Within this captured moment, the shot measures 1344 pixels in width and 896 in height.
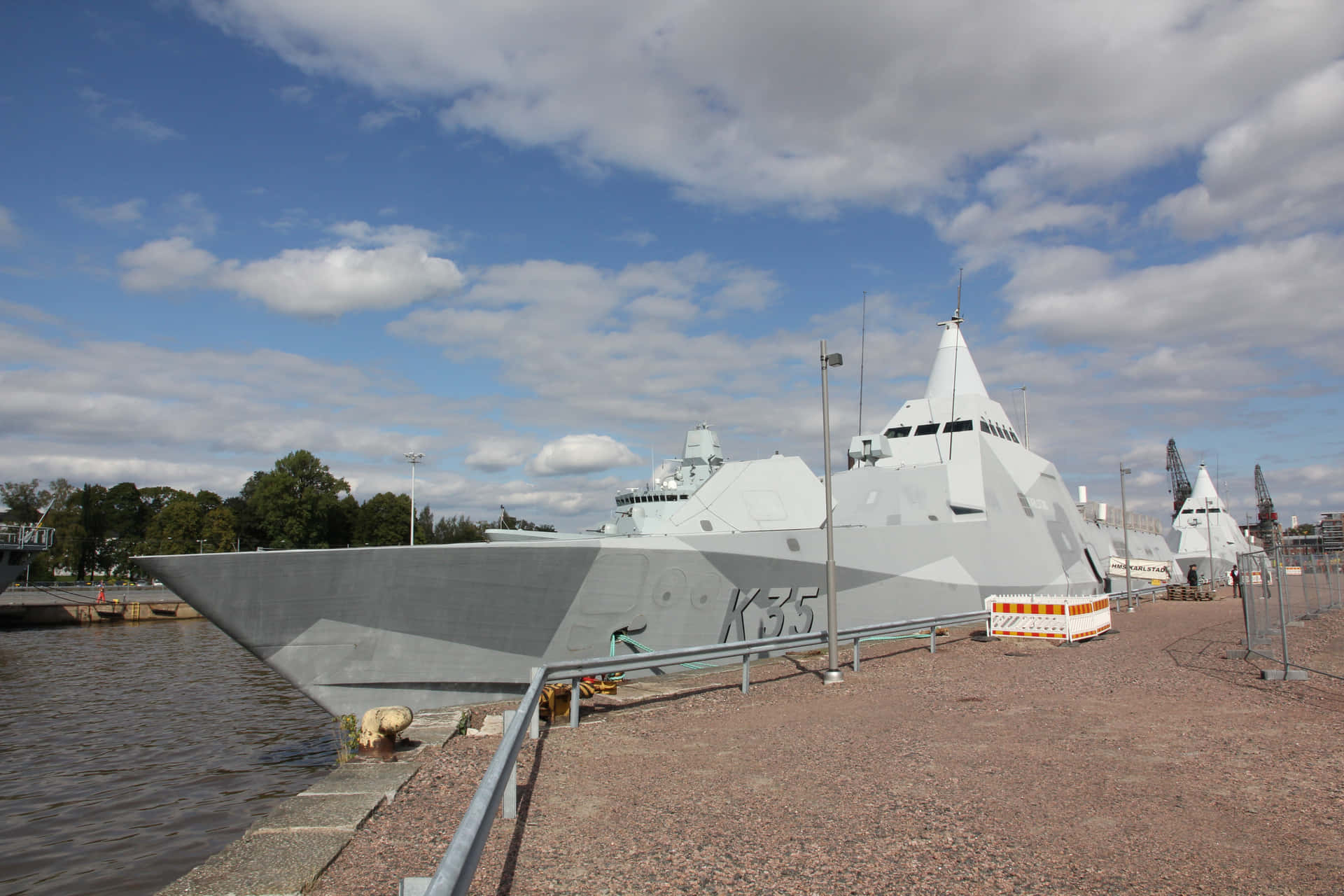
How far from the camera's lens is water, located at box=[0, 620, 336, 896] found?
21.5ft

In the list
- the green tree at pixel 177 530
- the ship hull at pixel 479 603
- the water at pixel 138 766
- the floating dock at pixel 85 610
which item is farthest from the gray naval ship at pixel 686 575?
the green tree at pixel 177 530

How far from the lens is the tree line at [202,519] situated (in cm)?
5394

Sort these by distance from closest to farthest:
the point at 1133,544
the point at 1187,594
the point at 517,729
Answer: the point at 517,729 → the point at 1187,594 → the point at 1133,544

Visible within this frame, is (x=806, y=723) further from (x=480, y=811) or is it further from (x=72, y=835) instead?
(x=72, y=835)

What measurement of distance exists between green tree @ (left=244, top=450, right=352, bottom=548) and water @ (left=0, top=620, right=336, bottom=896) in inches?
1390

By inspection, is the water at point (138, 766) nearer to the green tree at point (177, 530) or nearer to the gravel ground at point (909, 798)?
the gravel ground at point (909, 798)

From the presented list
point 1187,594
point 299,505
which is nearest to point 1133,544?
point 1187,594

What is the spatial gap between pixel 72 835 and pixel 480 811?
7.03 m

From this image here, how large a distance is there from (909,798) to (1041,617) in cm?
977

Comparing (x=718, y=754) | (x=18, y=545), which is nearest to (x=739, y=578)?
(x=718, y=754)

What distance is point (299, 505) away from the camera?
5466 cm

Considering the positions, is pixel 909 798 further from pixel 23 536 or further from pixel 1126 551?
pixel 23 536

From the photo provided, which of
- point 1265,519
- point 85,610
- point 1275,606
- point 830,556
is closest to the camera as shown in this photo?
point 830,556

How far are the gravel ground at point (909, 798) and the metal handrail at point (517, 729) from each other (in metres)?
0.46
